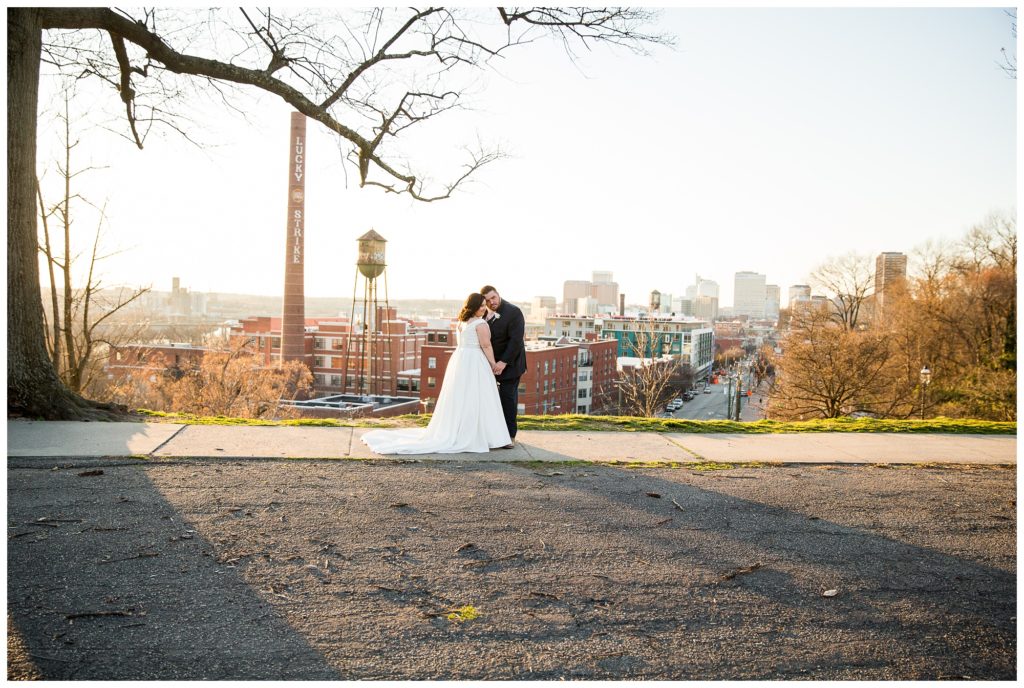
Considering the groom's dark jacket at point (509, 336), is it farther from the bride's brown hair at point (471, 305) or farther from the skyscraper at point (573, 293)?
the skyscraper at point (573, 293)

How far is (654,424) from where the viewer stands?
9.55 m

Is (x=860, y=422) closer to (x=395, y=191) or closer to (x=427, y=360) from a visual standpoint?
(x=395, y=191)

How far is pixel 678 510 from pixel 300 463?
3427 mm

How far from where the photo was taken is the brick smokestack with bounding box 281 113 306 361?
54.7m

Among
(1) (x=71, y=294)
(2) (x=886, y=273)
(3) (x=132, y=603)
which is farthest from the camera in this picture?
(2) (x=886, y=273)

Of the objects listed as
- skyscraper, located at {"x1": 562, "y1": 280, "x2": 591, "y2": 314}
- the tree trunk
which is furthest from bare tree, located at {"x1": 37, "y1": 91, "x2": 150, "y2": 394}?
skyscraper, located at {"x1": 562, "y1": 280, "x2": 591, "y2": 314}

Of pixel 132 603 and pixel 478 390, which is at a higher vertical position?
pixel 478 390

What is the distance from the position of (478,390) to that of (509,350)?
2.09 feet

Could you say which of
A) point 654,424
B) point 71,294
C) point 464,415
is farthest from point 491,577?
point 71,294

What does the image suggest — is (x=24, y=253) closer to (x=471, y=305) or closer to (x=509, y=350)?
(x=471, y=305)

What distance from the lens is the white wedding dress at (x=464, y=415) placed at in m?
7.48

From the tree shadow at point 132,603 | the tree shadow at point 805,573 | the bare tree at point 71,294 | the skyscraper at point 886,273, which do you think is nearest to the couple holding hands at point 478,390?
the tree shadow at point 805,573

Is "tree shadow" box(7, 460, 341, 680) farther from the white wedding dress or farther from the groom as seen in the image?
the groom

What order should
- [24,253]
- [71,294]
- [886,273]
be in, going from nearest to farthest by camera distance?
[24,253] → [71,294] → [886,273]
